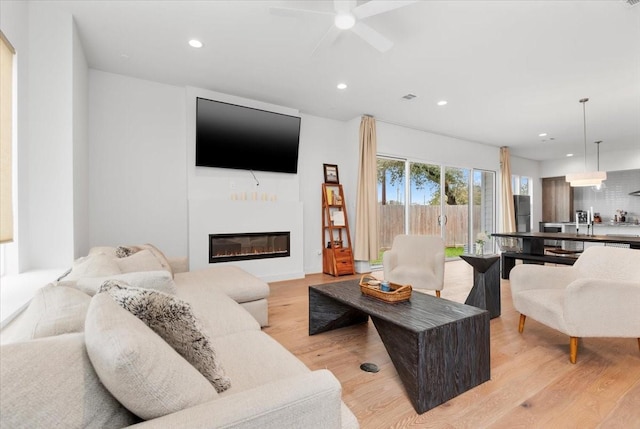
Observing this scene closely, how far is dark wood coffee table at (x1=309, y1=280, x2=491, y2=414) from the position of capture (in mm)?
1642

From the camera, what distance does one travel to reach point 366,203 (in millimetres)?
5230

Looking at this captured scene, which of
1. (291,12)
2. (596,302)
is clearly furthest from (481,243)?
(291,12)

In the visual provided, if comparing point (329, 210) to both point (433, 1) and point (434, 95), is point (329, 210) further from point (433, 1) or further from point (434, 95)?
point (433, 1)

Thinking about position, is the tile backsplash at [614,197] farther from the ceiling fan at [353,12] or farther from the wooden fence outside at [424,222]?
the ceiling fan at [353,12]

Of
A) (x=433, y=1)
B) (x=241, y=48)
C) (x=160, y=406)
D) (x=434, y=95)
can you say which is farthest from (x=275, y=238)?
(x=160, y=406)

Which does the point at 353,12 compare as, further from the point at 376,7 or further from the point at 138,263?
the point at 138,263

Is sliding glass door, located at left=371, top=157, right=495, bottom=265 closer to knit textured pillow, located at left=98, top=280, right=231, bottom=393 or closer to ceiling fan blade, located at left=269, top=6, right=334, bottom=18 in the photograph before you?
ceiling fan blade, located at left=269, top=6, right=334, bottom=18

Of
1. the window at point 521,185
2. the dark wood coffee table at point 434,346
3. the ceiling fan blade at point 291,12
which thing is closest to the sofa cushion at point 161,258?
the dark wood coffee table at point 434,346

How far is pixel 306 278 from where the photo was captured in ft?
16.0

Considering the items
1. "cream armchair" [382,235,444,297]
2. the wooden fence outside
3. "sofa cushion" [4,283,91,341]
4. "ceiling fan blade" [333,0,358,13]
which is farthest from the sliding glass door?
"sofa cushion" [4,283,91,341]

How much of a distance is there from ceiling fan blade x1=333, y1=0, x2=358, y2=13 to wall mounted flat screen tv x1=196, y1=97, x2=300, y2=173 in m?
2.43

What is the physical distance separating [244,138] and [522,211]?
7.50 meters

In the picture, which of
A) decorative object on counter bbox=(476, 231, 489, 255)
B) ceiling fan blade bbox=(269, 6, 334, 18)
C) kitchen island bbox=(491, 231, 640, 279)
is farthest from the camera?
kitchen island bbox=(491, 231, 640, 279)

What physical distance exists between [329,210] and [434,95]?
2342mm
